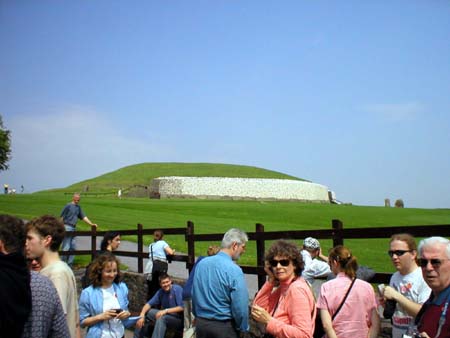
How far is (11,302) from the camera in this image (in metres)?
2.89

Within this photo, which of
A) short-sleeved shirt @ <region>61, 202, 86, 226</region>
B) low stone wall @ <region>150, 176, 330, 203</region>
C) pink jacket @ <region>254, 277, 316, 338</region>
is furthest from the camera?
low stone wall @ <region>150, 176, 330, 203</region>

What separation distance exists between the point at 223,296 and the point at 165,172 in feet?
330

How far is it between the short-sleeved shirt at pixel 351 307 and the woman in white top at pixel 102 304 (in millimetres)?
2029

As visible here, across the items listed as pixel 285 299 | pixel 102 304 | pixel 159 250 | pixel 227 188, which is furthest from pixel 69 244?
pixel 227 188

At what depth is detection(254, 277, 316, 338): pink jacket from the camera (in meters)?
3.88

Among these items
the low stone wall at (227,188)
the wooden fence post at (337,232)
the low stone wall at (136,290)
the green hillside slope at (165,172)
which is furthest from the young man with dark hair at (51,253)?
the green hillside slope at (165,172)

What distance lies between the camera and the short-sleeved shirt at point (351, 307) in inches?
166

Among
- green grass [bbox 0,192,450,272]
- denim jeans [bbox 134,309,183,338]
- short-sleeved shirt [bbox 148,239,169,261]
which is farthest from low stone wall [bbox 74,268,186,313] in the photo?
green grass [bbox 0,192,450,272]

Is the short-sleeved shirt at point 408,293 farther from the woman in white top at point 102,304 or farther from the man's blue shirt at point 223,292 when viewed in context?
the woman in white top at point 102,304

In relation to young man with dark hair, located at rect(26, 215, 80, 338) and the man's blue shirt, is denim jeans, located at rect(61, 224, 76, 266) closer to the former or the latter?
the man's blue shirt

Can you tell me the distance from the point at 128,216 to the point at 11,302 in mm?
27998

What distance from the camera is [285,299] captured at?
4.07 meters

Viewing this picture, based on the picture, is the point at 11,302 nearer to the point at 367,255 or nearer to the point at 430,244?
the point at 430,244

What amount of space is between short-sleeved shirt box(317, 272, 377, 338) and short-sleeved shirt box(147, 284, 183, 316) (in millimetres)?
3462
